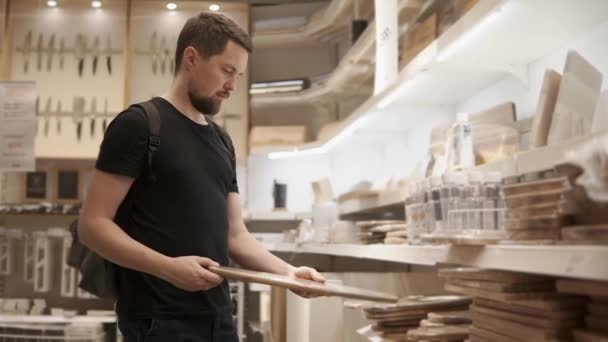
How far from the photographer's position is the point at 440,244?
1.72 m

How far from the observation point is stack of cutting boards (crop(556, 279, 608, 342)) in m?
1.19

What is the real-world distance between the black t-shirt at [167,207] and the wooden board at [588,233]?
0.96 m

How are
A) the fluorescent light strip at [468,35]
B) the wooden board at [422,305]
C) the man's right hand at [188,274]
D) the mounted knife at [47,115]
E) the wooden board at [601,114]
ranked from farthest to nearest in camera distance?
the mounted knife at [47,115], the wooden board at [422,305], the fluorescent light strip at [468,35], the man's right hand at [188,274], the wooden board at [601,114]

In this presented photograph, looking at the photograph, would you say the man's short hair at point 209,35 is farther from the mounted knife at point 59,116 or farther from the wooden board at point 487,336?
the mounted knife at point 59,116

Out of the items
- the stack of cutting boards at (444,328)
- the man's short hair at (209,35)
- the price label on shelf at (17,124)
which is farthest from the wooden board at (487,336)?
the price label on shelf at (17,124)

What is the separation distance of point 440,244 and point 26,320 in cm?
450

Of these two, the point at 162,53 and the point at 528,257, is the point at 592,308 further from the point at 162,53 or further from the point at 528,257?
the point at 162,53

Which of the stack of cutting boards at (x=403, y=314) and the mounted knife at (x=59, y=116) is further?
the mounted knife at (x=59, y=116)

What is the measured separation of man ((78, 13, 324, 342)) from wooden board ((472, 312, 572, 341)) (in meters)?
0.42

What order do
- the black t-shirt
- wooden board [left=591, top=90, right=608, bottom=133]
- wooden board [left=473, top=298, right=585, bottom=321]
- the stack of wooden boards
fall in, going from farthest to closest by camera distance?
the stack of wooden boards < the black t-shirt < wooden board [left=591, top=90, right=608, bottom=133] < wooden board [left=473, top=298, right=585, bottom=321]

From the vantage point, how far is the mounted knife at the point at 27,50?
5.95m

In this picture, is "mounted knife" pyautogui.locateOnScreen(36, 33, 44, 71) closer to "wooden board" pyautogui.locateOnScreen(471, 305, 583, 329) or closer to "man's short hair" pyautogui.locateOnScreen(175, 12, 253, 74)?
"man's short hair" pyautogui.locateOnScreen(175, 12, 253, 74)

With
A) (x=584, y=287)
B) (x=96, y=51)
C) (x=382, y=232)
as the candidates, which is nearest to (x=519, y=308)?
(x=584, y=287)

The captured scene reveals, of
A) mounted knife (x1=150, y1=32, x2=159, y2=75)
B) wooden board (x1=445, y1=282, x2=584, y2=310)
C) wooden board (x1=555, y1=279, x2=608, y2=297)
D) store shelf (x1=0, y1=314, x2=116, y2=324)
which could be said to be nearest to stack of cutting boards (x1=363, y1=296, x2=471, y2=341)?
wooden board (x1=445, y1=282, x2=584, y2=310)
